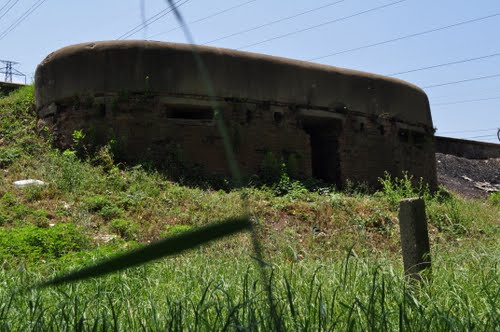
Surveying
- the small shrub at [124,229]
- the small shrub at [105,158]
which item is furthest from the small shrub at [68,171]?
the small shrub at [124,229]

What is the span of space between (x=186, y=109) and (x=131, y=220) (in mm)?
3121

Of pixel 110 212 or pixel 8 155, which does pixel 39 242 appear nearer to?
pixel 110 212

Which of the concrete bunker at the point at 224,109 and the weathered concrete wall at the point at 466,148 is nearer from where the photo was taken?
the concrete bunker at the point at 224,109

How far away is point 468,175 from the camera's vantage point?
55.9 ft

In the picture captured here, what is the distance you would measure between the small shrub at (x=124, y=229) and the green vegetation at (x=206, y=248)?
0.04ft

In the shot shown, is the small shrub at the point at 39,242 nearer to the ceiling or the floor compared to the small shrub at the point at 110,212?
nearer to the floor

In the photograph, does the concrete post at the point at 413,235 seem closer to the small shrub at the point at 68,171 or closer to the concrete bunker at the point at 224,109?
the small shrub at the point at 68,171

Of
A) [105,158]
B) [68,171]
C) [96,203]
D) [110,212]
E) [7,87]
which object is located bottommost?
[110,212]

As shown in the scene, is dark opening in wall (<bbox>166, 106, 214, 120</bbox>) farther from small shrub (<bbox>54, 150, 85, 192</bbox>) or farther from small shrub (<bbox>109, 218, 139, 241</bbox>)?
small shrub (<bbox>109, 218, 139, 241</bbox>)

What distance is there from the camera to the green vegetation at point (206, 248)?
271cm

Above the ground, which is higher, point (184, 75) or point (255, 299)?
point (184, 75)

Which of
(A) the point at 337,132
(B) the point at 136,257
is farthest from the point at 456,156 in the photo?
(B) the point at 136,257

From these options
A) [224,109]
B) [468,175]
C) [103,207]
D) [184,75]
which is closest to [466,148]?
[468,175]

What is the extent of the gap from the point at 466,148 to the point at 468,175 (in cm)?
225
